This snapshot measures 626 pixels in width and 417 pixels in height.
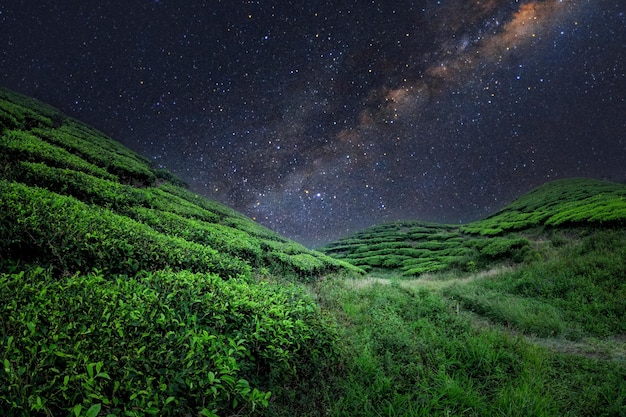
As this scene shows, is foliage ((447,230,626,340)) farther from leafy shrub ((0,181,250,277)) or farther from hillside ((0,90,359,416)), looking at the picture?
leafy shrub ((0,181,250,277))

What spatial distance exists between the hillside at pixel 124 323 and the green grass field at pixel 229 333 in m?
0.03

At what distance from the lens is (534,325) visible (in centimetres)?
912

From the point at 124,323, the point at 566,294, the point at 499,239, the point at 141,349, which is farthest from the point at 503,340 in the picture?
the point at 499,239

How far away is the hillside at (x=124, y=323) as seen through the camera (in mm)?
2730

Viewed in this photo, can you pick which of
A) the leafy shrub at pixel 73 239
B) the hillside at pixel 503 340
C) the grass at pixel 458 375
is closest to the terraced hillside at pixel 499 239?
the hillside at pixel 503 340

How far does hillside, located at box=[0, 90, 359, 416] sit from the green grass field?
0.03m

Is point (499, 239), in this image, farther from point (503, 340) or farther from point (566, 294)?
point (503, 340)

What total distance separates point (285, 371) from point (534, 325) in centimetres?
892

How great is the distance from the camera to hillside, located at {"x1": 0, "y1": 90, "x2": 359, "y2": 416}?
8.96ft

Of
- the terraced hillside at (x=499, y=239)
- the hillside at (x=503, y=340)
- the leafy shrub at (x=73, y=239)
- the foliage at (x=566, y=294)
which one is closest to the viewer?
the hillside at (x=503, y=340)

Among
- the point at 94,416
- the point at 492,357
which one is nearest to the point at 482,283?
the point at 492,357

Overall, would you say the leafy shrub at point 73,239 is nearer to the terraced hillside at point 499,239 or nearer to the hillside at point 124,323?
the hillside at point 124,323

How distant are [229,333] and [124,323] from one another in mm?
1689

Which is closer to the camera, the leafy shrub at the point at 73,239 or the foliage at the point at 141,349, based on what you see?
the foliage at the point at 141,349
